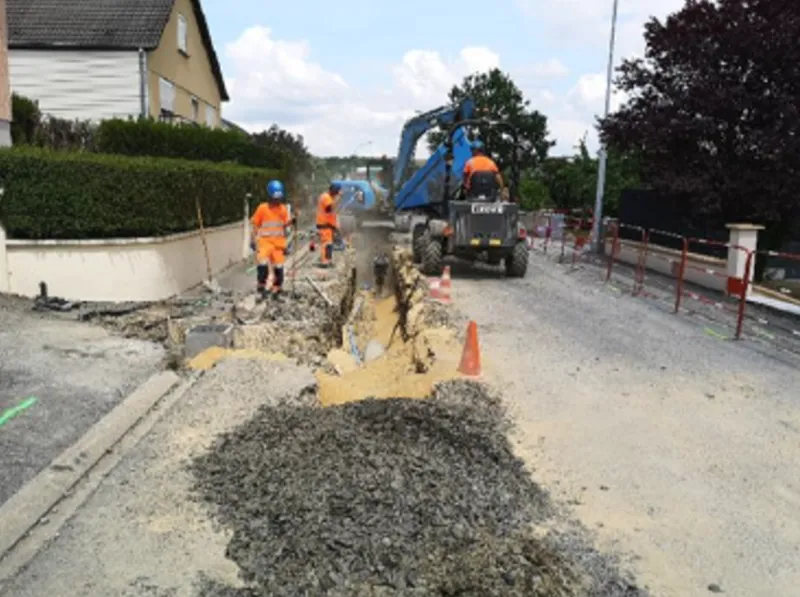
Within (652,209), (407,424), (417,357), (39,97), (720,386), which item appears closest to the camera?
(407,424)

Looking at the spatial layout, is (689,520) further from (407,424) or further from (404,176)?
(404,176)

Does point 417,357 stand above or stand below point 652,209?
below

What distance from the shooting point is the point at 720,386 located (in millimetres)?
7191

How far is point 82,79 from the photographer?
62.5ft

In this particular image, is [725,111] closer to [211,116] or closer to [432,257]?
[432,257]

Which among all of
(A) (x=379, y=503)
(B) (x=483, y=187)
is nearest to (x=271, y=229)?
(B) (x=483, y=187)

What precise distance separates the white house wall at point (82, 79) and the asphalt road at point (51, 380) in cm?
1091

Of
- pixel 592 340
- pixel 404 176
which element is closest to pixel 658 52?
pixel 404 176

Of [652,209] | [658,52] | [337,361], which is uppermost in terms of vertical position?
[658,52]

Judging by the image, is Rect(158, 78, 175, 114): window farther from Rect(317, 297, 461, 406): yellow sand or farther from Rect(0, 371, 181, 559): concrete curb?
Rect(0, 371, 181, 559): concrete curb

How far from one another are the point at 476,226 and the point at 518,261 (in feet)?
4.25

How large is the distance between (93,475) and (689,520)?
3618 mm

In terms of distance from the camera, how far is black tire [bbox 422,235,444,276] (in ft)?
45.2

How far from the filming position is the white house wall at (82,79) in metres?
18.9
